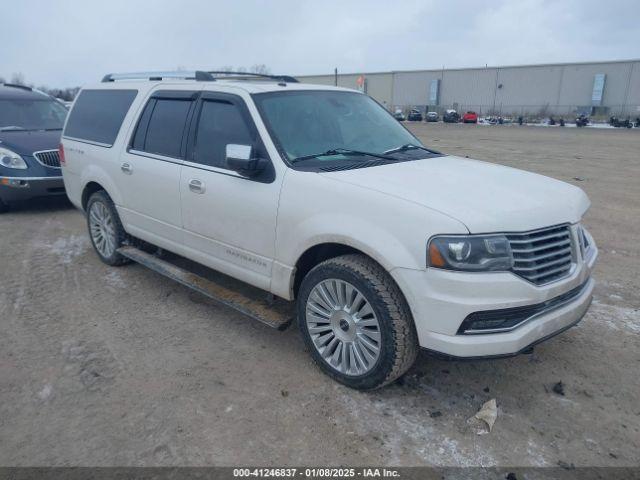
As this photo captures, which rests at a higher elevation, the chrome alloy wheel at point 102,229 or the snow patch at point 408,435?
the chrome alloy wheel at point 102,229

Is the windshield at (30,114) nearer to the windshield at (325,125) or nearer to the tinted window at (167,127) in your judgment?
the tinted window at (167,127)

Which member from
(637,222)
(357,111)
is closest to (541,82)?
(637,222)

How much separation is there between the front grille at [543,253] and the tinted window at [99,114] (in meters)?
4.01

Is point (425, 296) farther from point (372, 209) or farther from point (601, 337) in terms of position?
point (601, 337)

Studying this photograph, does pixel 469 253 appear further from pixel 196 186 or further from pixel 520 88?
pixel 520 88

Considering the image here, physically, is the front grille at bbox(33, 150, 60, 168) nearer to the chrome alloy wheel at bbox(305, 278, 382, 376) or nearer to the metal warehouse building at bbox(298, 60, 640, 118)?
the chrome alloy wheel at bbox(305, 278, 382, 376)

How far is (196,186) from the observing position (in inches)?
163

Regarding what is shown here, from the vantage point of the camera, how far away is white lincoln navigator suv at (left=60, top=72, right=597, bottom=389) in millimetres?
2852

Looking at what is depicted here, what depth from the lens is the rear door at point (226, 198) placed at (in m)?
3.69

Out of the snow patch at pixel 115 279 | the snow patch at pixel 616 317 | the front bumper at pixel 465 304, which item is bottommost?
the snow patch at pixel 115 279

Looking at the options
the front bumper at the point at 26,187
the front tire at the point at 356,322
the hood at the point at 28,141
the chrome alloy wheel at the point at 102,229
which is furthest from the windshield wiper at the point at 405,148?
the hood at the point at 28,141

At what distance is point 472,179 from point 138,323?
117 inches

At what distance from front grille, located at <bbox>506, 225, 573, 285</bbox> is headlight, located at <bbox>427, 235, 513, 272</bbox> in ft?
0.32

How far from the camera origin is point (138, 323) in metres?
4.36
